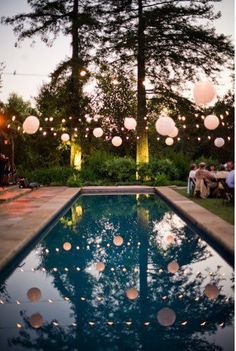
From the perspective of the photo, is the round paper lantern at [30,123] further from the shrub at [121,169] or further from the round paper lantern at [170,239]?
the shrub at [121,169]

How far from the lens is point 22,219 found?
988 centimetres

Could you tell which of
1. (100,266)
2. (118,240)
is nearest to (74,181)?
(118,240)

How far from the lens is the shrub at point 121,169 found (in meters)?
22.0

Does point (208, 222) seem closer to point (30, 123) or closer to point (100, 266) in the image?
point (100, 266)

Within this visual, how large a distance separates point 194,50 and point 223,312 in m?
18.8

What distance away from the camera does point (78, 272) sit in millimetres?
6504

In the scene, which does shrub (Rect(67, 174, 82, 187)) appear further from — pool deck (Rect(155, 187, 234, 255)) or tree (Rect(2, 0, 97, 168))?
pool deck (Rect(155, 187, 234, 255))

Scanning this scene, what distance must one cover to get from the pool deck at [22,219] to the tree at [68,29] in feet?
30.7

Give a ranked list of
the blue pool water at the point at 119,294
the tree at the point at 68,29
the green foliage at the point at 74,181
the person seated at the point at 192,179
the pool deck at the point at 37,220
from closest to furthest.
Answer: the blue pool water at the point at 119,294, the pool deck at the point at 37,220, the person seated at the point at 192,179, the green foliage at the point at 74,181, the tree at the point at 68,29

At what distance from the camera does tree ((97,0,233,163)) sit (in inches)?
827

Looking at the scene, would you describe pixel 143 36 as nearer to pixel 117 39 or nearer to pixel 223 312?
pixel 117 39

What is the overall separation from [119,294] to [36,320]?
1.30m

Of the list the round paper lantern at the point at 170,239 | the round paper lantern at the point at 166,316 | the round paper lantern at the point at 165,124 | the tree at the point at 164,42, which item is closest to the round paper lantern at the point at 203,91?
the round paper lantern at the point at 170,239

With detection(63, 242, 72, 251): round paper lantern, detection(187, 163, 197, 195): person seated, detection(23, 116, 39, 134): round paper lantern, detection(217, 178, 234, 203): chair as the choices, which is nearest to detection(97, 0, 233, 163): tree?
detection(187, 163, 197, 195): person seated
